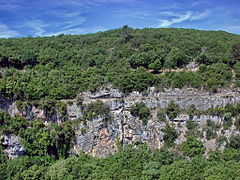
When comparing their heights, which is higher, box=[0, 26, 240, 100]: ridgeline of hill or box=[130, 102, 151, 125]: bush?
box=[0, 26, 240, 100]: ridgeline of hill

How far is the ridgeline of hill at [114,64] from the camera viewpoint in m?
38.4

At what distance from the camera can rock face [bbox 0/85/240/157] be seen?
111 feet

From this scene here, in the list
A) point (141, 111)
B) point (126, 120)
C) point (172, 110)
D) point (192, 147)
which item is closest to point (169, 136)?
point (192, 147)

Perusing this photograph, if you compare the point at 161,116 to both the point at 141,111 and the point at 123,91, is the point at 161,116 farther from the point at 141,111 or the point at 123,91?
the point at 123,91

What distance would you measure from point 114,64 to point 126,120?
52.8ft

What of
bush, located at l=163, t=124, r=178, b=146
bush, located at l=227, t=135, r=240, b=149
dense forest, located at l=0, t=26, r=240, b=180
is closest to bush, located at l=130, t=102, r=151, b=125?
dense forest, located at l=0, t=26, r=240, b=180

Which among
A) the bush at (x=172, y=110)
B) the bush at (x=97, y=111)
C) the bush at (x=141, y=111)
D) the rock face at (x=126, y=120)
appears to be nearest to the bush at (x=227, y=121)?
the rock face at (x=126, y=120)

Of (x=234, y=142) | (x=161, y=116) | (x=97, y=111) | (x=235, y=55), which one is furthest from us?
(x=235, y=55)

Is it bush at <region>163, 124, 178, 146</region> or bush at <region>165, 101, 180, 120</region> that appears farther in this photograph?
bush at <region>165, 101, 180, 120</region>

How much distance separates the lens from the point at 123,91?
3872 cm

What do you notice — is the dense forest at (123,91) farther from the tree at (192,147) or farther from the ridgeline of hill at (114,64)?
the ridgeline of hill at (114,64)

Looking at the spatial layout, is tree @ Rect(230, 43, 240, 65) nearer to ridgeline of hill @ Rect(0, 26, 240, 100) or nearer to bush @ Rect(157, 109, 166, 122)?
ridgeline of hill @ Rect(0, 26, 240, 100)

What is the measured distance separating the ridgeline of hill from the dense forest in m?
0.19

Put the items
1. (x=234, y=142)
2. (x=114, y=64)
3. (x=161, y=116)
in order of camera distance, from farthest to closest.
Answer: (x=114, y=64) → (x=161, y=116) → (x=234, y=142)
